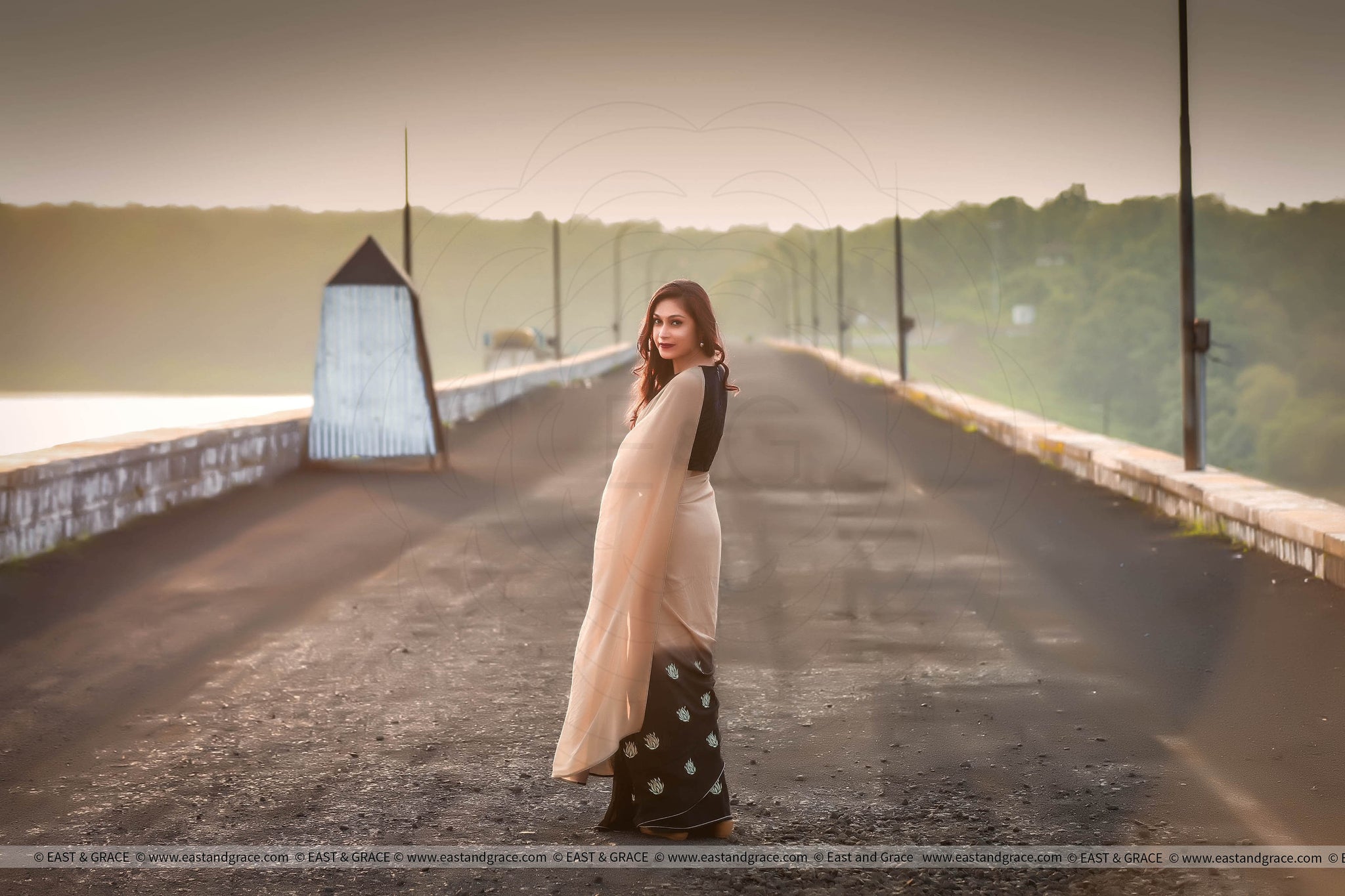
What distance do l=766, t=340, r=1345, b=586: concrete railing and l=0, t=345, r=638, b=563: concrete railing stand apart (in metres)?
8.78

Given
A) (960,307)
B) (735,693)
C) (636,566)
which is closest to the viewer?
(636,566)

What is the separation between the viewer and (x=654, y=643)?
4.16 metres

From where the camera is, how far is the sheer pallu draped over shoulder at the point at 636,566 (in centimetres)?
410

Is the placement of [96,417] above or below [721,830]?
above

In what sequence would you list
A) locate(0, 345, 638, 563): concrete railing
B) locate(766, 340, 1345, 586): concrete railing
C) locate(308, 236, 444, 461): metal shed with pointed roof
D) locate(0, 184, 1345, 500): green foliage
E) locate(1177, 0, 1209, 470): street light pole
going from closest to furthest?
locate(766, 340, 1345, 586): concrete railing < locate(0, 345, 638, 563): concrete railing < locate(1177, 0, 1209, 470): street light pole < locate(308, 236, 444, 461): metal shed with pointed roof < locate(0, 184, 1345, 500): green foliage

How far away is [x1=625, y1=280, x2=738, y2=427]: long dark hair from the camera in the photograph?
4246 mm

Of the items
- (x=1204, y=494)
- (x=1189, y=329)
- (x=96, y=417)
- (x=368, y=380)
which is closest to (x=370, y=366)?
(x=368, y=380)

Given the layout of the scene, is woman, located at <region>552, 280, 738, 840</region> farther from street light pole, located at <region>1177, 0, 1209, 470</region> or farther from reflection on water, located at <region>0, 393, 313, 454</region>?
street light pole, located at <region>1177, 0, 1209, 470</region>

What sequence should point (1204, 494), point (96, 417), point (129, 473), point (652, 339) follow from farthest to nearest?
point (96, 417), point (129, 473), point (1204, 494), point (652, 339)

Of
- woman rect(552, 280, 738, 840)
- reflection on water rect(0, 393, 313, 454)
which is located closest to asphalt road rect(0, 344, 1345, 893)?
woman rect(552, 280, 738, 840)

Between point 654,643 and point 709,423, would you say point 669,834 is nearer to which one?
point 654,643

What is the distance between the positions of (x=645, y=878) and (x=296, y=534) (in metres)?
7.60

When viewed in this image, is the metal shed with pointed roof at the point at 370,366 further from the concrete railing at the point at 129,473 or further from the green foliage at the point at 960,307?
the green foliage at the point at 960,307

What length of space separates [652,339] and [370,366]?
11.0m
